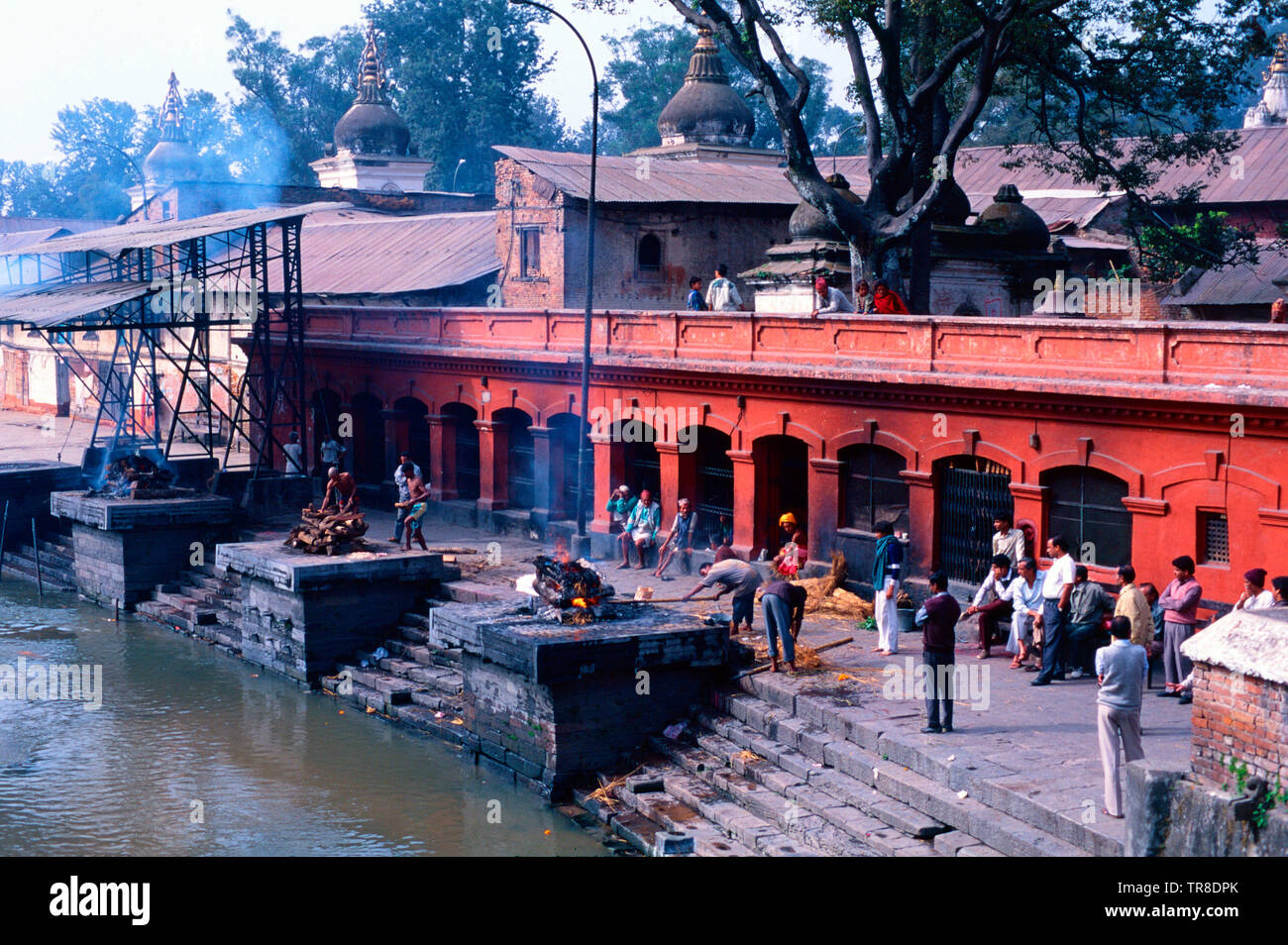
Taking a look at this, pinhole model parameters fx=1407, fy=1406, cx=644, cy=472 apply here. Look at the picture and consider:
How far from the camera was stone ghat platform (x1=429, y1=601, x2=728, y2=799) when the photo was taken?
1429 cm

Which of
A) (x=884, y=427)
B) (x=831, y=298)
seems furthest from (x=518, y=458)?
(x=884, y=427)

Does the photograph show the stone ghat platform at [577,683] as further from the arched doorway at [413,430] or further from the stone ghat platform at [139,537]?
the arched doorway at [413,430]

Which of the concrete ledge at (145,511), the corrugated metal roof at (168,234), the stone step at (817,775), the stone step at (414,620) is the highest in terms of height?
the corrugated metal roof at (168,234)

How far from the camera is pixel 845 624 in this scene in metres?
17.4

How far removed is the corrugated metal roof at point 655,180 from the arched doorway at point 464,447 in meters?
4.88

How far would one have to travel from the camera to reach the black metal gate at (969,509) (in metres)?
17.4

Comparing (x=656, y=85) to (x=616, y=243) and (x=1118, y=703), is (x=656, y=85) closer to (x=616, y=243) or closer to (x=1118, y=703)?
(x=616, y=243)

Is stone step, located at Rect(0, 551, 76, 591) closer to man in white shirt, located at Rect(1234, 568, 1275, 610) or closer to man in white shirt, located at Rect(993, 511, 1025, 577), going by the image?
man in white shirt, located at Rect(993, 511, 1025, 577)

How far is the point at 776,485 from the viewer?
20.7 metres

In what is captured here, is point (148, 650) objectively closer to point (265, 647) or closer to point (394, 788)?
point (265, 647)

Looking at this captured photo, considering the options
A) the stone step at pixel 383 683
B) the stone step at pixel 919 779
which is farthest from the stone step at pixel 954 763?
the stone step at pixel 383 683

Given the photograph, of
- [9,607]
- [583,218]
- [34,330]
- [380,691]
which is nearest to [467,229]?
[583,218]

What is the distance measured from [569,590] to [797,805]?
402 cm

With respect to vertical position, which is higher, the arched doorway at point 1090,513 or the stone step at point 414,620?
the arched doorway at point 1090,513
